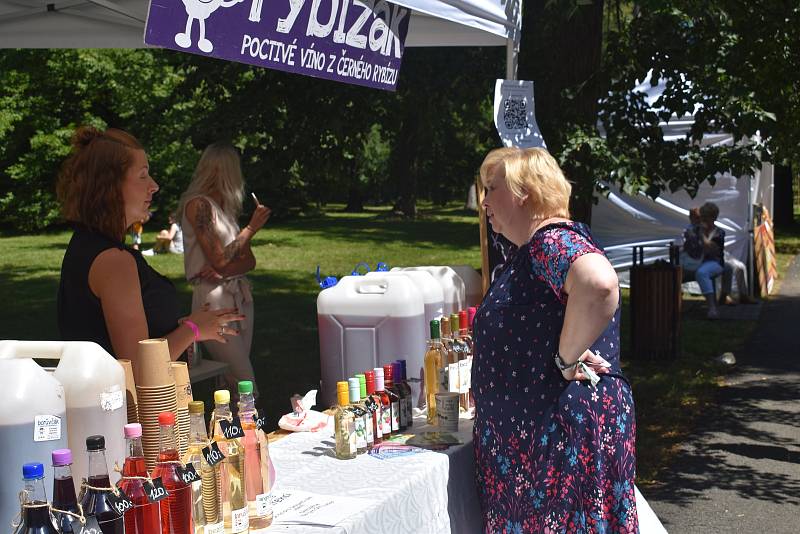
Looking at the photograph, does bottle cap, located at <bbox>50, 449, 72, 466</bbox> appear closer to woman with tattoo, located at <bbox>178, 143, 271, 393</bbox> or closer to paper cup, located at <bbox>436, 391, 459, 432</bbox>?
paper cup, located at <bbox>436, 391, 459, 432</bbox>

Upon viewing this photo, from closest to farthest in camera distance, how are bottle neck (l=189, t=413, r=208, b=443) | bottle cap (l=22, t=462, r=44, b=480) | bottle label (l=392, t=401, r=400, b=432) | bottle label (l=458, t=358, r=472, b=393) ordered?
bottle cap (l=22, t=462, r=44, b=480) → bottle neck (l=189, t=413, r=208, b=443) → bottle label (l=392, t=401, r=400, b=432) → bottle label (l=458, t=358, r=472, b=393)

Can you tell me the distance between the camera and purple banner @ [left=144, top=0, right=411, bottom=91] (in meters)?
2.47

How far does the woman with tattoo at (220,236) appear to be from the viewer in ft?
16.0

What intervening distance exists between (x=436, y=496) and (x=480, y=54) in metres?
10.2

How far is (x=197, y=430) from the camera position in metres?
1.99

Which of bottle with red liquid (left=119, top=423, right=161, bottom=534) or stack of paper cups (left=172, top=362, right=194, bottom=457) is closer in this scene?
bottle with red liquid (left=119, top=423, right=161, bottom=534)

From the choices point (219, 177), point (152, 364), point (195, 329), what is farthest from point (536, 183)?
point (219, 177)

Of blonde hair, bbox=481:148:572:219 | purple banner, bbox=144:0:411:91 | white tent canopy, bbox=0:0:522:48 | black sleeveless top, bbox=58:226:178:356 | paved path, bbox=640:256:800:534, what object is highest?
white tent canopy, bbox=0:0:522:48

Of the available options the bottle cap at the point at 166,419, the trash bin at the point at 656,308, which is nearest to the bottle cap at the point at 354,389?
the bottle cap at the point at 166,419

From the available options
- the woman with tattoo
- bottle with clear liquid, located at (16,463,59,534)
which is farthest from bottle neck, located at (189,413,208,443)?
the woman with tattoo

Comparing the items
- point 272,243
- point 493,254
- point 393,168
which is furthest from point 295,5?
point 393,168

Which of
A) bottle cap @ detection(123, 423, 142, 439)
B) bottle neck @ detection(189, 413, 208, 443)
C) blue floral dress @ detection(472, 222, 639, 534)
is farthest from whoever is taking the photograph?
blue floral dress @ detection(472, 222, 639, 534)

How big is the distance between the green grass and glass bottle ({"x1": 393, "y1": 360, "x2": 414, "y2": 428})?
112 inches

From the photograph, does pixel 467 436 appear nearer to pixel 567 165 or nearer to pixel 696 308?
pixel 567 165
